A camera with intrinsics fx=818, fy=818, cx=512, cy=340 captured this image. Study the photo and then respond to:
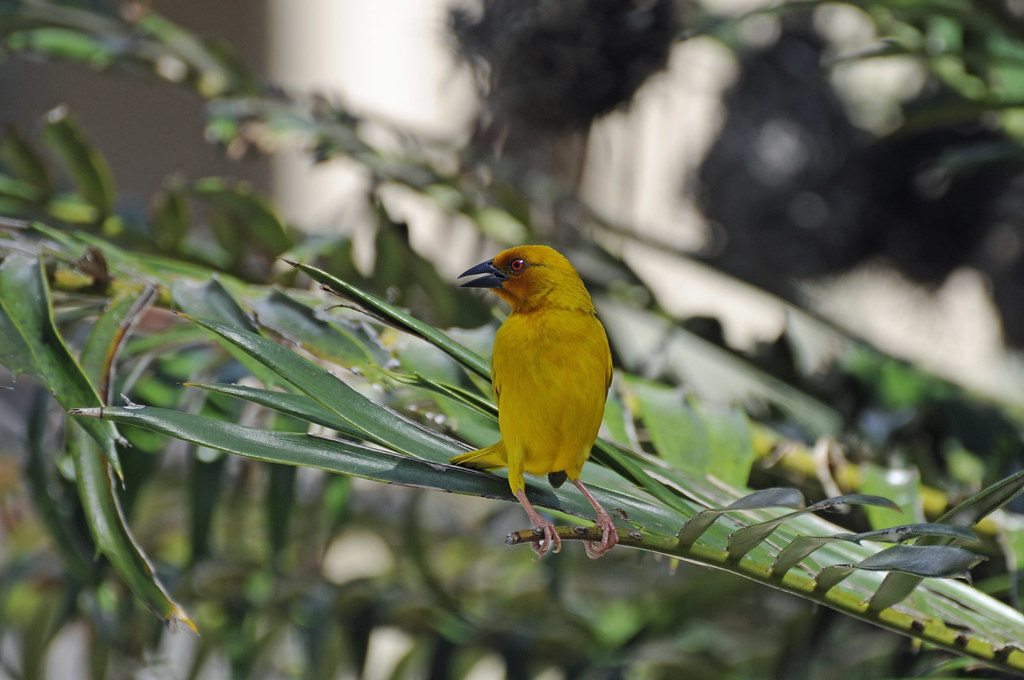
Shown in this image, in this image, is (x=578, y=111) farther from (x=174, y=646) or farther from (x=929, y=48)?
(x=174, y=646)

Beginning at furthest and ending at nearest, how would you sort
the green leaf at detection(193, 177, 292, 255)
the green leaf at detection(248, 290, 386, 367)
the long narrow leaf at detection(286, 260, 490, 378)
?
the green leaf at detection(193, 177, 292, 255), the green leaf at detection(248, 290, 386, 367), the long narrow leaf at detection(286, 260, 490, 378)

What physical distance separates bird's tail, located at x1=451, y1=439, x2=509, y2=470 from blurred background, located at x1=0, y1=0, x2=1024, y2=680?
12 cm

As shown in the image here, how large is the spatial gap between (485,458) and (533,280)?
0.18 feet

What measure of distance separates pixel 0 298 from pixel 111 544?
9 cm

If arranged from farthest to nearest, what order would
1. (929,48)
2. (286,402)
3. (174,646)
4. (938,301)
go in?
1. (174,646)
2. (938,301)
3. (929,48)
4. (286,402)

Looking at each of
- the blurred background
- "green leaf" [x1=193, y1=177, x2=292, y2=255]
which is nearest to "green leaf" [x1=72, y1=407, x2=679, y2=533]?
the blurred background

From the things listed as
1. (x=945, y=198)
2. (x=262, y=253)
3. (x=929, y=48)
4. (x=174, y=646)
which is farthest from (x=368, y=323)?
(x=174, y=646)

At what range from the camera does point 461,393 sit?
0.90ft

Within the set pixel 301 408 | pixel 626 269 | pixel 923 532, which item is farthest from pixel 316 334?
pixel 626 269

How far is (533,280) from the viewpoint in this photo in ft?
0.81

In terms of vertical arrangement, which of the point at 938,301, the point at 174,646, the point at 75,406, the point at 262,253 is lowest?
the point at 174,646

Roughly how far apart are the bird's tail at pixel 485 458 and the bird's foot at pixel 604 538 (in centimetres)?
3

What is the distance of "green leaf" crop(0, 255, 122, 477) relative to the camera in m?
0.26

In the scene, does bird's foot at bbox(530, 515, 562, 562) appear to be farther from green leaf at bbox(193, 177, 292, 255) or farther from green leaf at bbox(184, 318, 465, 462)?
green leaf at bbox(193, 177, 292, 255)
